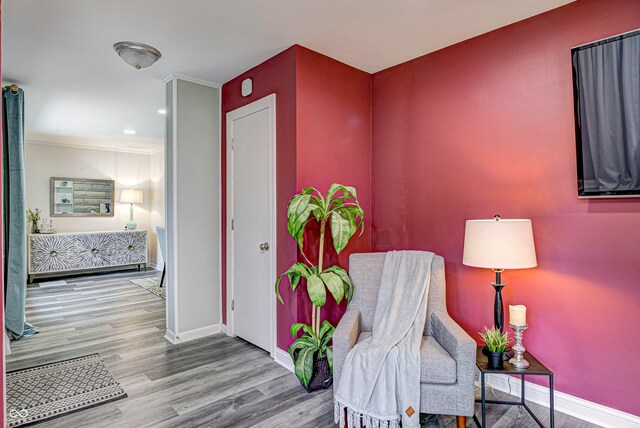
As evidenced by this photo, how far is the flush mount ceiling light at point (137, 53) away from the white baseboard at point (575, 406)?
3499 millimetres

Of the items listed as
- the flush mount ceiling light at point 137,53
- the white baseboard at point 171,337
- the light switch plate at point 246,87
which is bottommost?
the white baseboard at point 171,337

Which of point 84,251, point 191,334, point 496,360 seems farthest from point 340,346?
point 84,251

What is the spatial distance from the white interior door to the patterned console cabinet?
4068 millimetres

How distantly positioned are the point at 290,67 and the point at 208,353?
2.46m

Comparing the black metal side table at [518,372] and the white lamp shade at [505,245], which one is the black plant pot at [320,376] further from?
the white lamp shade at [505,245]

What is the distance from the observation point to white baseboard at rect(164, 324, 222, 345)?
11.1 feet

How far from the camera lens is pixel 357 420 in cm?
199

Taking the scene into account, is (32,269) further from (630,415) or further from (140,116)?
(630,415)

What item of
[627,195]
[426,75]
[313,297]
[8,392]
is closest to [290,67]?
[426,75]

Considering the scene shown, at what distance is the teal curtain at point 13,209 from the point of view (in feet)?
11.5

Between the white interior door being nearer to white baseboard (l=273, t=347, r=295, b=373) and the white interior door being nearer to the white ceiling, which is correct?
white baseboard (l=273, t=347, r=295, b=373)

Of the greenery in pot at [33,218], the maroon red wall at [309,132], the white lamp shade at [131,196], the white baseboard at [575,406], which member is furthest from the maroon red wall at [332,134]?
the greenery in pot at [33,218]

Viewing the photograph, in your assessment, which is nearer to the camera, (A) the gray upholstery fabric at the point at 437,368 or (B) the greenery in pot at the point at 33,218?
(A) the gray upholstery fabric at the point at 437,368

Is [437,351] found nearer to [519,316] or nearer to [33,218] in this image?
[519,316]
